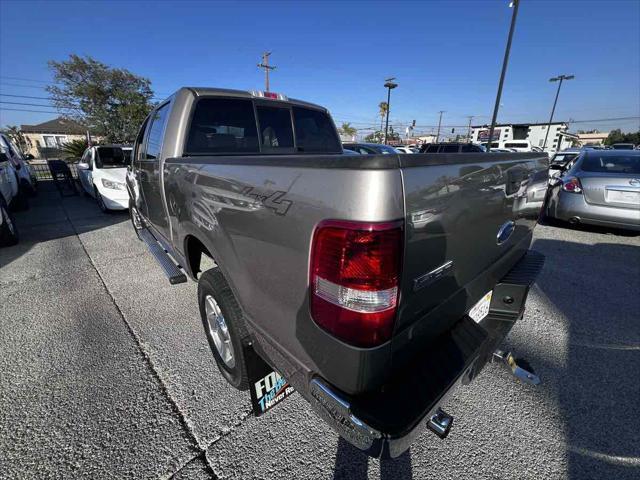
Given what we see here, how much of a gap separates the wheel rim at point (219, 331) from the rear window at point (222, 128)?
1307mm

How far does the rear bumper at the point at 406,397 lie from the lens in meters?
1.09

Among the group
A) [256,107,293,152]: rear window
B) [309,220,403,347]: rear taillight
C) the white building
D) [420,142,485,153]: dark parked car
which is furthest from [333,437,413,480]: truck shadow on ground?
the white building

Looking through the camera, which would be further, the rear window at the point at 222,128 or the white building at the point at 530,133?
the white building at the point at 530,133

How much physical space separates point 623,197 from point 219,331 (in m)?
6.36

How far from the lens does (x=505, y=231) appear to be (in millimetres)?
1761

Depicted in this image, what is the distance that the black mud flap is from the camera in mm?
1636

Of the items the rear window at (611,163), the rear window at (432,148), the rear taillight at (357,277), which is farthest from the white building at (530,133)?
the rear taillight at (357,277)

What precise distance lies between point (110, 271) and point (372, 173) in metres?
4.52

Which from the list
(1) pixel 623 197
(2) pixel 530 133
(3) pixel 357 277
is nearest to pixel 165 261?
(3) pixel 357 277

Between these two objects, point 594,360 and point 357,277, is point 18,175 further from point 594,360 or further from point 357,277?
point 594,360

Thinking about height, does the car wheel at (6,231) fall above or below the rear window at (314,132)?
below

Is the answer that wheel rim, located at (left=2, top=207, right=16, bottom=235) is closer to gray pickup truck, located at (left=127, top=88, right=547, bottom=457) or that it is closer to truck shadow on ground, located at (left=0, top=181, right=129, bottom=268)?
truck shadow on ground, located at (left=0, top=181, right=129, bottom=268)

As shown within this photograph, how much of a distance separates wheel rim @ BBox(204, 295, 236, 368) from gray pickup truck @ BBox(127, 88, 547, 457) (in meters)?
0.02

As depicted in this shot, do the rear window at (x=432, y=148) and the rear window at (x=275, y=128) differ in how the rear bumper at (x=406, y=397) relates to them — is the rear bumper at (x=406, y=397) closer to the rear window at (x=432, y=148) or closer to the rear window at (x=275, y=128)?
the rear window at (x=275, y=128)
